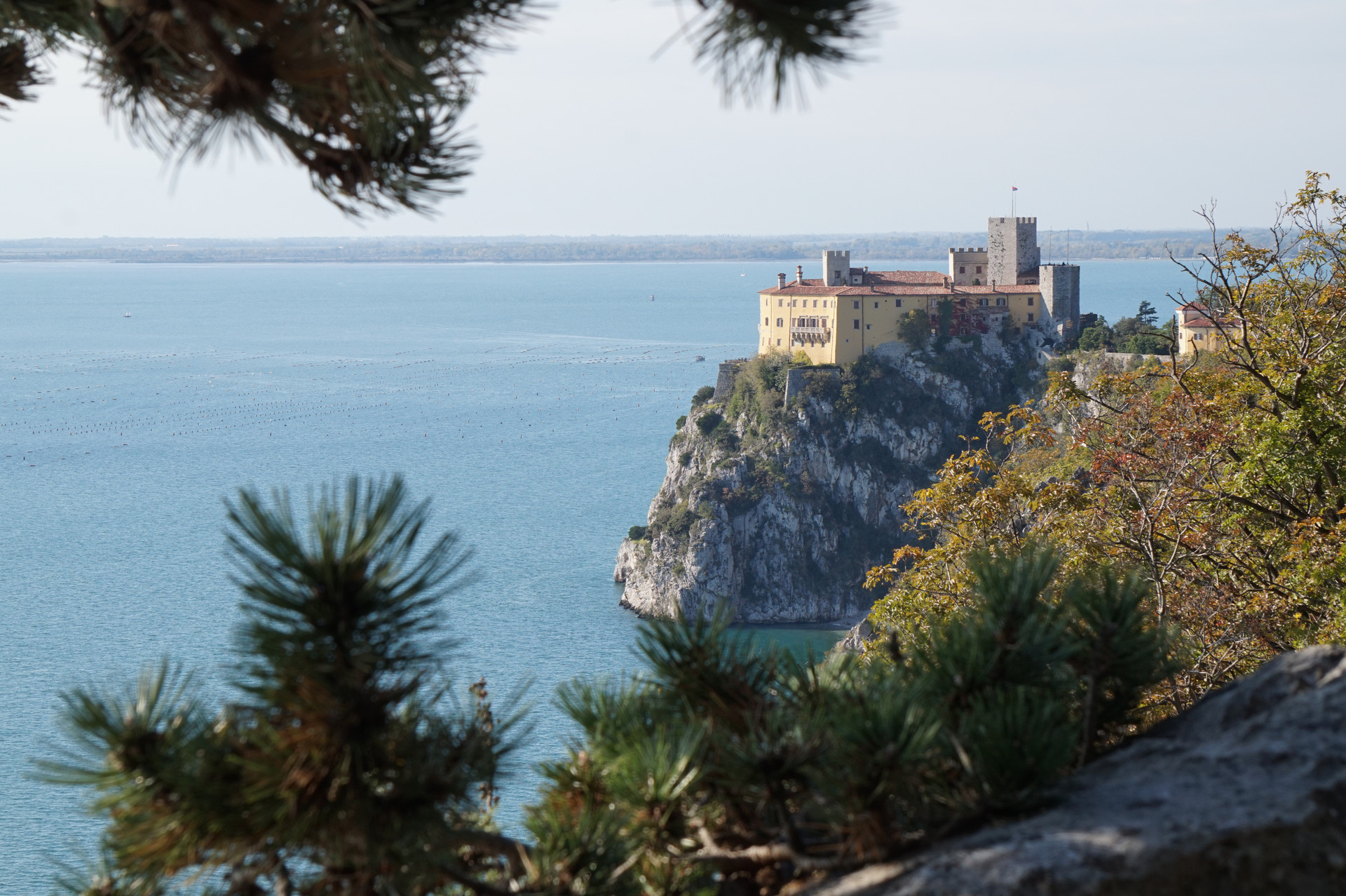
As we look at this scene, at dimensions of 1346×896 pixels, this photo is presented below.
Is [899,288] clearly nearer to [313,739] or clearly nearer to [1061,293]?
[1061,293]

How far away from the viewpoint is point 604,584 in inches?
2638

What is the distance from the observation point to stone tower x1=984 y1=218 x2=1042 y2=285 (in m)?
70.0

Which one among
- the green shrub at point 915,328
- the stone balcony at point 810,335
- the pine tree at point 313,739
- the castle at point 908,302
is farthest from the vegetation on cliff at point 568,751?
the green shrub at point 915,328

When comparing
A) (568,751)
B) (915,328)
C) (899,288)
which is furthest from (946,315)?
(568,751)

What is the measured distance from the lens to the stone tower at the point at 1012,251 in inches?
2756

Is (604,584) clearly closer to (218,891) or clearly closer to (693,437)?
(693,437)

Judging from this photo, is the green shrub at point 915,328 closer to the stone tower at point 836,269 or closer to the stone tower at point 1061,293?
the stone tower at point 836,269

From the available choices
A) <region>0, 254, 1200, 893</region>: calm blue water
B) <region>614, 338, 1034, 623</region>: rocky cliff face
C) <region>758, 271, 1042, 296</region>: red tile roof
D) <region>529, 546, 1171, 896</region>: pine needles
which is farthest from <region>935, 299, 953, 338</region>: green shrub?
<region>529, 546, 1171, 896</region>: pine needles

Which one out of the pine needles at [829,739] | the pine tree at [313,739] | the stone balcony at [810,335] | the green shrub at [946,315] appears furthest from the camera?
the stone balcony at [810,335]

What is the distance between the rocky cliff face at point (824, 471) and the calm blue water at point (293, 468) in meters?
3.83

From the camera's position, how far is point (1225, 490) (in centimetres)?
1191

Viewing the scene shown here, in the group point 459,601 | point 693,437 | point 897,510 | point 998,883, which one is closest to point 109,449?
point 459,601

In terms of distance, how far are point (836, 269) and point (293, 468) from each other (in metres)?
40.2

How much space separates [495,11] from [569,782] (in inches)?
95.1
